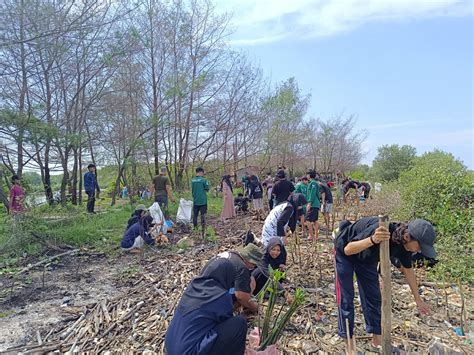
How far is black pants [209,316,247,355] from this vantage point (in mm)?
2543

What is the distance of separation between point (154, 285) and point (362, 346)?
9.09 feet

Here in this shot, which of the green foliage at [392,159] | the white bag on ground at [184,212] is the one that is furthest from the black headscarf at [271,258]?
the green foliage at [392,159]

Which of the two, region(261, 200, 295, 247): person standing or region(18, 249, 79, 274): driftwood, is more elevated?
region(261, 200, 295, 247): person standing

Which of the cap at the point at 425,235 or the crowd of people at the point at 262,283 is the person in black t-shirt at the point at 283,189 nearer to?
the crowd of people at the point at 262,283

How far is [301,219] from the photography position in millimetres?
8148

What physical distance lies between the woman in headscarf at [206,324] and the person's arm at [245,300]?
1.11ft

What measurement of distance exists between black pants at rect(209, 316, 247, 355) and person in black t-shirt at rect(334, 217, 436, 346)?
3.58 ft

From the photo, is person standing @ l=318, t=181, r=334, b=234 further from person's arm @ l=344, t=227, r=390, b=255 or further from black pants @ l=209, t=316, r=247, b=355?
black pants @ l=209, t=316, r=247, b=355

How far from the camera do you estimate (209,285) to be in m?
2.68

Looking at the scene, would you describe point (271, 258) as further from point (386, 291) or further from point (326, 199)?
point (326, 199)

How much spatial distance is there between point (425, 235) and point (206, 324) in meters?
1.74

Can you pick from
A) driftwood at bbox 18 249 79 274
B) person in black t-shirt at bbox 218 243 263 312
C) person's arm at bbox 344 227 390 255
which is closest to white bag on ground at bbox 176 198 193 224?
driftwood at bbox 18 249 79 274

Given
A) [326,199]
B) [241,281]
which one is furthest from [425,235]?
[326,199]

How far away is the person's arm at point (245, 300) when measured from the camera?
121 inches
